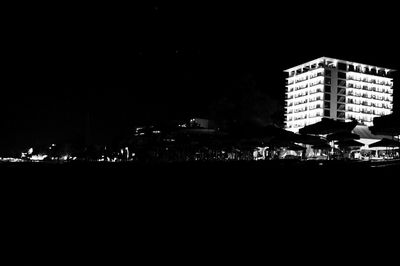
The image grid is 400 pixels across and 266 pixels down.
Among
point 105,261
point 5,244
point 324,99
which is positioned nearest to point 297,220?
point 105,261

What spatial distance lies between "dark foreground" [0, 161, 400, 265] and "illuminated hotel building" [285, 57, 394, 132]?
204 ft

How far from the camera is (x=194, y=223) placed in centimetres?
629

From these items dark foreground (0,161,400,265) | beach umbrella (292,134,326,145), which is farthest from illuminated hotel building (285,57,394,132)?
dark foreground (0,161,400,265)

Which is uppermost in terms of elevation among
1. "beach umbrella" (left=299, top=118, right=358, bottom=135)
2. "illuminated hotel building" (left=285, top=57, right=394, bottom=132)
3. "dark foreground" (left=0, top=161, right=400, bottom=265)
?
"illuminated hotel building" (left=285, top=57, right=394, bottom=132)

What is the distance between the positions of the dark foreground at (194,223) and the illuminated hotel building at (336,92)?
6222cm

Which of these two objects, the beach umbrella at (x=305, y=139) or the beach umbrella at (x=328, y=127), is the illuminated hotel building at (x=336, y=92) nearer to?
the beach umbrella at (x=305, y=139)

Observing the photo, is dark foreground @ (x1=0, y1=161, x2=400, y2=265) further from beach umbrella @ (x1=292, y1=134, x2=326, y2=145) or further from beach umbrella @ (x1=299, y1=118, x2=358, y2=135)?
beach umbrella @ (x1=292, y1=134, x2=326, y2=145)

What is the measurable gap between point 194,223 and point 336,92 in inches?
2749

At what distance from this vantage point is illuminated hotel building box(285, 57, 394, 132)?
7000 centimetres

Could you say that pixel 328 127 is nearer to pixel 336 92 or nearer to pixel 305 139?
pixel 305 139

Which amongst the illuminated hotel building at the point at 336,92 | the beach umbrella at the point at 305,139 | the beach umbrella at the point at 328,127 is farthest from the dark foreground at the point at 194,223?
the illuminated hotel building at the point at 336,92

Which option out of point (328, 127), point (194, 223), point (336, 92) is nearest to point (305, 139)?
point (328, 127)

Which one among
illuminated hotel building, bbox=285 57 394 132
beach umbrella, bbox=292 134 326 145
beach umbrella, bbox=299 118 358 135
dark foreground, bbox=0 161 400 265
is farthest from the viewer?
illuminated hotel building, bbox=285 57 394 132

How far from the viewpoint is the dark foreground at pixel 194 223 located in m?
4.82
